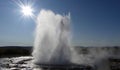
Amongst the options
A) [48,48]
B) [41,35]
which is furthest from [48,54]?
[41,35]

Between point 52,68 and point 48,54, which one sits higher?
point 48,54

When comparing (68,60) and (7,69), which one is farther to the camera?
(68,60)

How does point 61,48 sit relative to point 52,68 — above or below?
above

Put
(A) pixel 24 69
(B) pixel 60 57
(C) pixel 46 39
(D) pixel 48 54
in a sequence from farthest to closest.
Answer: (C) pixel 46 39, (D) pixel 48 54, (B) pixel 60 57, (A) pixel 24 69

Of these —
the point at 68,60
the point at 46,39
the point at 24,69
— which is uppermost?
the point at 46,39

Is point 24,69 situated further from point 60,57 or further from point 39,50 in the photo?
point 39,50

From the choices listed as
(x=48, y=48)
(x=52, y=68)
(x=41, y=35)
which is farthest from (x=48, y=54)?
(x=52, y=68)

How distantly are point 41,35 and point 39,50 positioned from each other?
12.1ft

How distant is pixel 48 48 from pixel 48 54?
2214mm

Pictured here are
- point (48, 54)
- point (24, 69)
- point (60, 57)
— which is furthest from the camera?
point (48, 54)

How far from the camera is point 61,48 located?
43.9 m

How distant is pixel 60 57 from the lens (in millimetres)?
41281

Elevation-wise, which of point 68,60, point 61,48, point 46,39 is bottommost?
point 68,60

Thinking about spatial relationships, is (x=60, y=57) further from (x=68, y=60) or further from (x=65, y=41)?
(x=65, y=41)
